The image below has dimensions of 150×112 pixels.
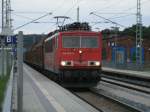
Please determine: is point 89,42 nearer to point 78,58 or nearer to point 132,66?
point 78,58

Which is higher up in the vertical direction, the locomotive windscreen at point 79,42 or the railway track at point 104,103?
the locomotive windscreen at point 79,42

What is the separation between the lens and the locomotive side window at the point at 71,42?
87.0 ft

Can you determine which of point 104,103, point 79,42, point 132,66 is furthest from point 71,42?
point 132,66

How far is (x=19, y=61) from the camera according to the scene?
11.2 metres

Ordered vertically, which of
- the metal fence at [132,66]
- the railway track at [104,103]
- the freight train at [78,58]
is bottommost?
the railway track at [104,103]

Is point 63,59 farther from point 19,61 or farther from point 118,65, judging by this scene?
Result: point 118,65

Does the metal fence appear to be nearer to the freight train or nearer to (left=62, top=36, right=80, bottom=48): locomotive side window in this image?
the freight train

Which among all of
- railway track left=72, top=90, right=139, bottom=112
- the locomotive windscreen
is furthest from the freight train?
railway track left=72, top=90, right=139, bottom=112

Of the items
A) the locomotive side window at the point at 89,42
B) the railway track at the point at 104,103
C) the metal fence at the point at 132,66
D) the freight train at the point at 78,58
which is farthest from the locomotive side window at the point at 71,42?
the metal fence at the point at 132,66

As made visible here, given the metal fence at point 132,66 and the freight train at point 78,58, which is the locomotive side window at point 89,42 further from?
the metal fence at point 132,66

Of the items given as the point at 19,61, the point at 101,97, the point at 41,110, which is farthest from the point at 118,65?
the point at 19,61

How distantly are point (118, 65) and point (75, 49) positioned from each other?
1345 inches

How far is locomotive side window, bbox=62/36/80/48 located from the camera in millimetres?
26511

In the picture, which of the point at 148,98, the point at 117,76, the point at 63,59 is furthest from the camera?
the point at 117,76
